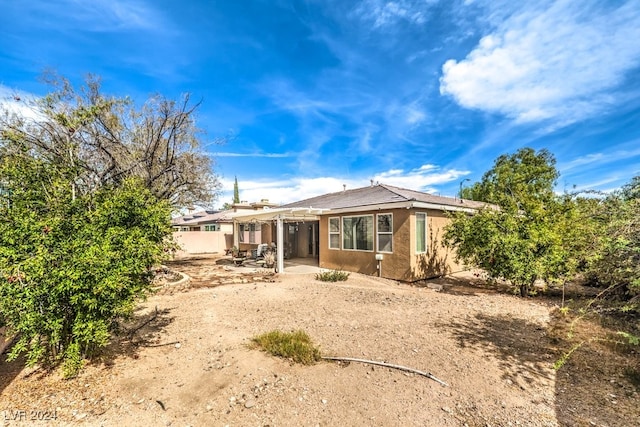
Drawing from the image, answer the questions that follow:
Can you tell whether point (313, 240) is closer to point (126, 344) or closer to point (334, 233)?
point (334, 233)

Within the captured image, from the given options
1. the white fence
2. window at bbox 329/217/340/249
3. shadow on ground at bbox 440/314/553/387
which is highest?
window at bbox 329/217/340/249

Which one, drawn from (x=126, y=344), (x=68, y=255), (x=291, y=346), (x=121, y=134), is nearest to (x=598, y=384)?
(x=291, y=346)

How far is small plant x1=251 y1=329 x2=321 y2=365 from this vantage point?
4.30m

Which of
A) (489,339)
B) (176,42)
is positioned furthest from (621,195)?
(176,42)

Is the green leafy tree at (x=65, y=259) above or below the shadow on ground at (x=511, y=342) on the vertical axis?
above

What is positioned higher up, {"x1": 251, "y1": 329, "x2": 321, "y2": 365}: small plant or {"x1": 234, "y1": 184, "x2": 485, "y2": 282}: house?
{"x1": 234, "y1": 184, "x2": 485, "y2": 282}: house

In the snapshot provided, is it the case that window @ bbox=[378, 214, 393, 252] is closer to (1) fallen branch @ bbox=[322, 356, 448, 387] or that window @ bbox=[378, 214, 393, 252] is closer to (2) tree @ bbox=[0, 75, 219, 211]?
(1) fallen branch @ bbox=[322, 356, 448, 387]

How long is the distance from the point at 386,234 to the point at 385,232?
0.09 meters

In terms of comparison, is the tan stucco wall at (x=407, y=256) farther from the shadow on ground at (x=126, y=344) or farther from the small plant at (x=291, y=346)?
the shadow on ground at (x=126, y=344)

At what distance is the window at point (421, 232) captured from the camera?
10720 mm

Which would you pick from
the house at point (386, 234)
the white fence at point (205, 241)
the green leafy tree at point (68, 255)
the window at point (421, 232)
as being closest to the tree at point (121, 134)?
the house at point (386, 234)

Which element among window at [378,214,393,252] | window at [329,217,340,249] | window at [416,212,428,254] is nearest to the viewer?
window at [416,212,428,254]

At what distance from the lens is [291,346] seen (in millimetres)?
4516

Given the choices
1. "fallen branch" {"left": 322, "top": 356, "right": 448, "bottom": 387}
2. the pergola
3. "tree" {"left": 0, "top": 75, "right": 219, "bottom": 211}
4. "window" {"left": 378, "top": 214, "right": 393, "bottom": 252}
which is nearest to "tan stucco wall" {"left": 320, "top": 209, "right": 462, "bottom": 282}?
"window" {"left": 378, "top": 214, "right": 393, "bottom": 252}
